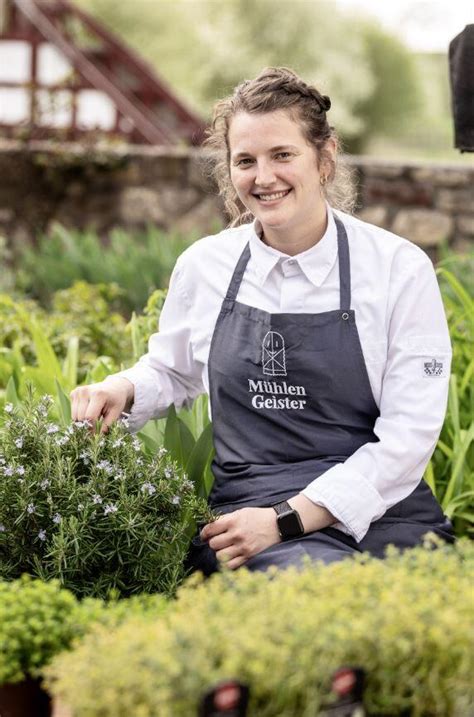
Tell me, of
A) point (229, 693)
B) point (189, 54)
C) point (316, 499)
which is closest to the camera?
point (229, 693)

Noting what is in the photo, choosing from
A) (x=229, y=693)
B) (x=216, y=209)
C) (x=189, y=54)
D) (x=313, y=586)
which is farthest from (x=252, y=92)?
(x=189, y=54)

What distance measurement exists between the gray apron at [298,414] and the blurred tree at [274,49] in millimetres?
38911

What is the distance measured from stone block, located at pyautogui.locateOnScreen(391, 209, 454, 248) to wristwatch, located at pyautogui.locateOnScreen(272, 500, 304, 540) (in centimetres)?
563

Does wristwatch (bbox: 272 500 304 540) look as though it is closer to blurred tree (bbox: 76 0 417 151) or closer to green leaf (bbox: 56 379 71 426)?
green leaf (bbox: 56 379 71 426)

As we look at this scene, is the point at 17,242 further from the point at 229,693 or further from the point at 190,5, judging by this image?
the point at 190,5

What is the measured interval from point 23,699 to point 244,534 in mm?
594

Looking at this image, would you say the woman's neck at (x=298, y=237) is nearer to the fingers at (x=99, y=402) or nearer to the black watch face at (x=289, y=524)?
the fingers at (x=99, y=402)

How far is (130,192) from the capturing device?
833cm

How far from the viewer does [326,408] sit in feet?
8.09

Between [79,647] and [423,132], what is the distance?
49864 millimetres

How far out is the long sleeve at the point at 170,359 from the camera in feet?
8.96

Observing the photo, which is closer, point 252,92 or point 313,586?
point 313,586

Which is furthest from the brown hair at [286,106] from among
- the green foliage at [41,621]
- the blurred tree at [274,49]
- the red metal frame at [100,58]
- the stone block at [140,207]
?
the blurred tree at [274,49]

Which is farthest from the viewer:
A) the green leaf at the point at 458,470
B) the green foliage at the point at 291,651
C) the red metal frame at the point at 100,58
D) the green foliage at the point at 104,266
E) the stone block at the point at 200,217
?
the red metal frame at the point at 100,58
